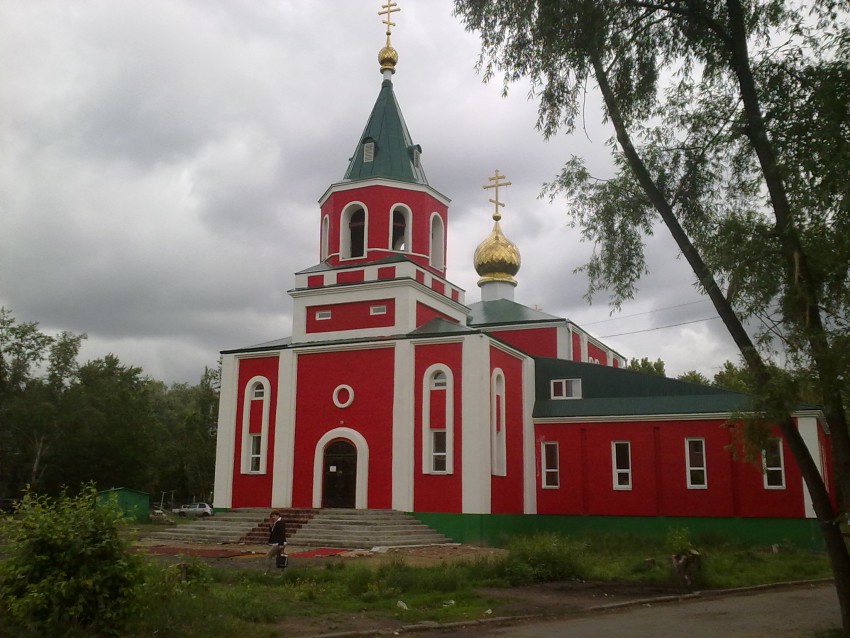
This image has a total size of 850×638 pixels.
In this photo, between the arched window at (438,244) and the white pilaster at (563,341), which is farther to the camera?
the white pilaster at (563,341)

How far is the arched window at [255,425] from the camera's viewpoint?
2512 centimetres

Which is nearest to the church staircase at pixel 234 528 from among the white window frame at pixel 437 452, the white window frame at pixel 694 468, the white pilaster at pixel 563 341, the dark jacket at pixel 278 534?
the white window frame at pixel 437 452

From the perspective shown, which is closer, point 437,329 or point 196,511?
point 437,329

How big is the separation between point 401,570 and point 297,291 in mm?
13611

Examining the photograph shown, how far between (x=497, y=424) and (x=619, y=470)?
4417mm

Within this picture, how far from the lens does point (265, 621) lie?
9.88 metres

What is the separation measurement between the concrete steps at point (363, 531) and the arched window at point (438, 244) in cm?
871

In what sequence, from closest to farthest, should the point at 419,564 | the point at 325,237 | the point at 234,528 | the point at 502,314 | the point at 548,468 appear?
the point at 419,564
the point at 234,528
the point at 548,468
the point at 325,237
the point at 502,314

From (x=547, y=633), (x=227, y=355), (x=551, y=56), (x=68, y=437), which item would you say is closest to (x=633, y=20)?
(x=551, y=56)

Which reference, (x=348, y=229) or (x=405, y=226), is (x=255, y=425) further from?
(x=405, y=226)

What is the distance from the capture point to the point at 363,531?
2094 centimetres

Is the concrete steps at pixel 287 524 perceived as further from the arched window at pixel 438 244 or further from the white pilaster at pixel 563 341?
the white pilaster at pixel 563 341

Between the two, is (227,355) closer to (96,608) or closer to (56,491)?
(96,608)

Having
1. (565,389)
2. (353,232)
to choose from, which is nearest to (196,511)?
(353,232)
